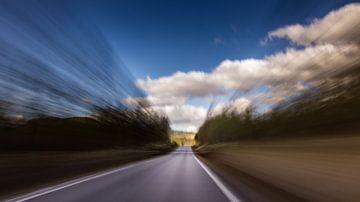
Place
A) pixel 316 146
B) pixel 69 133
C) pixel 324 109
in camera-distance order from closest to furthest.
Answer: pixel 324 109, pixel 316 146, pixel 69 133

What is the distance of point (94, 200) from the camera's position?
26.0ft

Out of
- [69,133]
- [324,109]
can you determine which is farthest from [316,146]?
[69,133]

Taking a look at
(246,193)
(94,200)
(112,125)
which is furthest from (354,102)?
(112,125)

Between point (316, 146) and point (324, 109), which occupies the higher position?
point (324, 109)

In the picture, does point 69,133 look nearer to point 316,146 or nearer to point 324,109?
point 316,146

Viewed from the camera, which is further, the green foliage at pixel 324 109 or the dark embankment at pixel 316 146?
the dark embankment at pixel 316 146

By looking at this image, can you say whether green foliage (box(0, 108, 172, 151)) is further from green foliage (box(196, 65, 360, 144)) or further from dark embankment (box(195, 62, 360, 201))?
green foliage (box(196, 65, 360, 144))

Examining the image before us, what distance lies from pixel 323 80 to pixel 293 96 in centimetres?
203

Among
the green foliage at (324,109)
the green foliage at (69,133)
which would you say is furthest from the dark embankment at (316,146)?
the green foliage at (69,133)

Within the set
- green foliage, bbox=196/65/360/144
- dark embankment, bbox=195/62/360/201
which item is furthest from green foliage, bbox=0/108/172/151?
green foliage, bbox=196/65/360/144

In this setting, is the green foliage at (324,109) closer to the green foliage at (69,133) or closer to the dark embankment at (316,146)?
the dark embankment at (316,146)

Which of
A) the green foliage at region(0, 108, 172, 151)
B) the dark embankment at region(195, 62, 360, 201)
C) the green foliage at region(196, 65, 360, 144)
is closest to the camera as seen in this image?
the green foliage at region(196, 65, 360, 144)

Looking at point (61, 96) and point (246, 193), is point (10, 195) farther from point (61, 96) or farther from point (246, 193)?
point (246, 193)

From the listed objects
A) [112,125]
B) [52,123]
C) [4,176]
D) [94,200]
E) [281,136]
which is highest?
[112,125]
